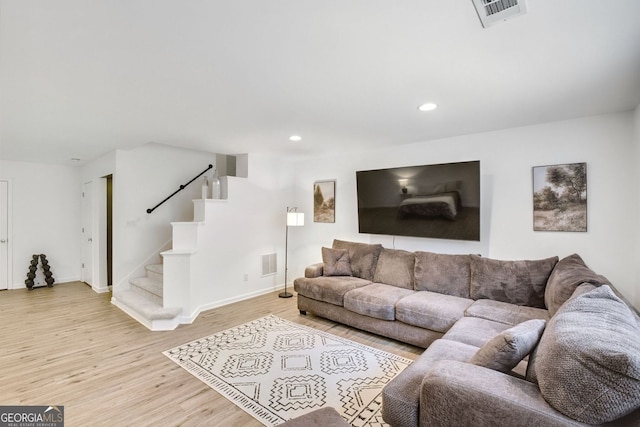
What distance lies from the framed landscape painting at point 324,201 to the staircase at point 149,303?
2561 millimetres

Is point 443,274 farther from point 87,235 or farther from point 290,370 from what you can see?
point 87,235

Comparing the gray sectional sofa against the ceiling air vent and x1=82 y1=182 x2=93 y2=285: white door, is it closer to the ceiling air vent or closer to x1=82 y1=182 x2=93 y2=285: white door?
the ceiling air vent

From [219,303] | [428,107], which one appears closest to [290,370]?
[219,303]

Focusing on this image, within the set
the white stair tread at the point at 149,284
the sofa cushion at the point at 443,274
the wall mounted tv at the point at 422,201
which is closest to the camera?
the sofa cushion at the point at 443,274

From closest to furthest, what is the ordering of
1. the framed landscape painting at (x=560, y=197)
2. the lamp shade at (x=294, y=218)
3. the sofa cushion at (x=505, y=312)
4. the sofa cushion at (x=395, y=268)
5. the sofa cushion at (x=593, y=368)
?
the sofa cushion at (x=593, y=368), the sofa cushion at (x=505, y=312), the framed landscape painting at (x=560, y=197), the sofa cushion at (x=395, y=268), the lamp shade at (x=294, y=218)

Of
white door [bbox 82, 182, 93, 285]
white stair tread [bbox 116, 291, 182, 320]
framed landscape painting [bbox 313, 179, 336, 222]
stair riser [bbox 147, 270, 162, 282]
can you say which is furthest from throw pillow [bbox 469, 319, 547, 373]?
white door [bbox 82, 182, 93, 285]

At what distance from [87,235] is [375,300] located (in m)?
5.59

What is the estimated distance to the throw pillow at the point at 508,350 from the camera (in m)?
1.49

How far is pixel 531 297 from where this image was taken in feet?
9.59

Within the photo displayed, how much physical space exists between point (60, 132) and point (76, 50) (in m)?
2.36

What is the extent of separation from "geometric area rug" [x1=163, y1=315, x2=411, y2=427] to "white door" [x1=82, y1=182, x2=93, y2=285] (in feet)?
12.4

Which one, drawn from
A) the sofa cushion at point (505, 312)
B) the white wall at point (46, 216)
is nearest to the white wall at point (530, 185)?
the sofa cushion at point (505, 312)

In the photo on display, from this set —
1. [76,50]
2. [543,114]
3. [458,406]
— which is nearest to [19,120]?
[76,50]

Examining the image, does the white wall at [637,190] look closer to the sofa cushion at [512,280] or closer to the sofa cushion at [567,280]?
the sofa cushion at [567,280]
